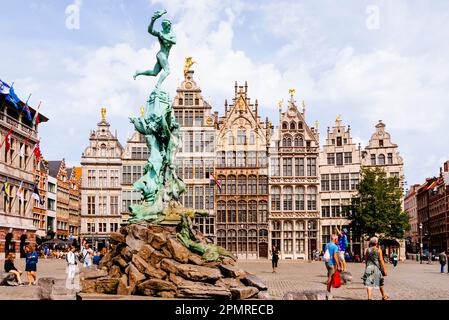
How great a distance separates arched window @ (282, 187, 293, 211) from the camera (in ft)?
206

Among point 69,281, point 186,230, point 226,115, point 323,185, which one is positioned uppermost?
point 226,115

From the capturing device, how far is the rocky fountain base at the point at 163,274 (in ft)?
57.7

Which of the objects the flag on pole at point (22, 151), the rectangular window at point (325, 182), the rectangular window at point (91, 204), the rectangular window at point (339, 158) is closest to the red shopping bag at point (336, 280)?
the flag on pole at point (22, 151)

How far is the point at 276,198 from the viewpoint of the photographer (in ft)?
206

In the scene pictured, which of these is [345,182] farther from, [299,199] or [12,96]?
[12,96]

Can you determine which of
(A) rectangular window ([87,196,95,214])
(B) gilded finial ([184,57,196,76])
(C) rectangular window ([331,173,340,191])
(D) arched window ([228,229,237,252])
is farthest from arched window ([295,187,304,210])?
(A) rectangular window ([87,196,95,214])

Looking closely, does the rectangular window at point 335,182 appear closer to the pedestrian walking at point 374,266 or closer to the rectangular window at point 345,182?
the rectangular window at point 345,182

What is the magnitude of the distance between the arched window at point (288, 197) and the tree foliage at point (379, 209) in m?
9.76

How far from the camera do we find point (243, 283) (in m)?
19.6

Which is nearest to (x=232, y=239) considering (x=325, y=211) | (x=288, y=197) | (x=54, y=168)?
(x=288, y=197)

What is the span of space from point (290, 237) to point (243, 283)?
143 feet

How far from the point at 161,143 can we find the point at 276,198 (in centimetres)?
3840
